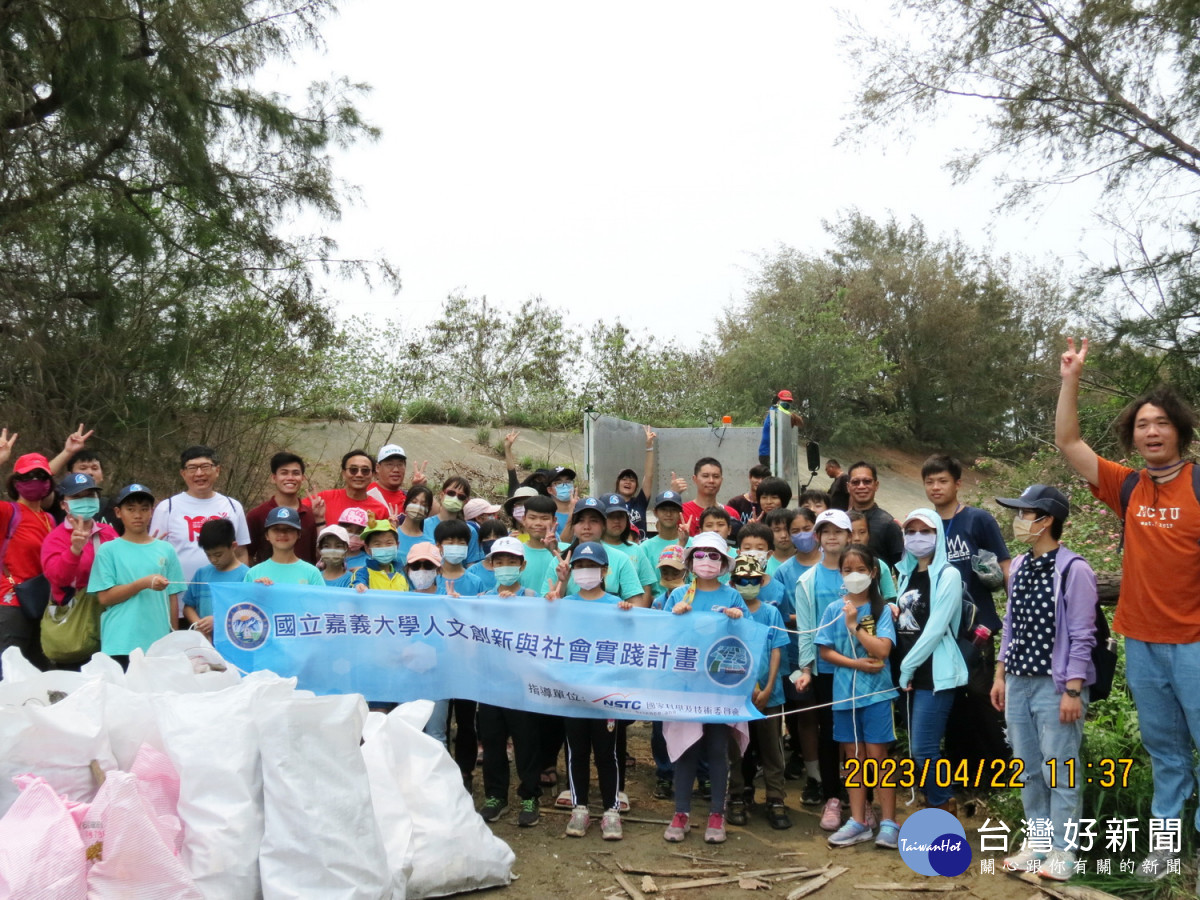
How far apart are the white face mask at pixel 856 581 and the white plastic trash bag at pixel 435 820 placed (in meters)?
1.97

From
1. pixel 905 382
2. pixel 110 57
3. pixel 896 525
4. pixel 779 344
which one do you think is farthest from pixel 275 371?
pixel 905 382

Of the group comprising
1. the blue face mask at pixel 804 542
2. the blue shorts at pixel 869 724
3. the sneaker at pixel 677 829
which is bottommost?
the sneaker at pixel 677 829

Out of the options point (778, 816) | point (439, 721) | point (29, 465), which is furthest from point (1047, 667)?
point (29, 465)

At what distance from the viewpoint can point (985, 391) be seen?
28.8 meters

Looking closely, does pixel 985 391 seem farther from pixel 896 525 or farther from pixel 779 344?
pixel 896 525

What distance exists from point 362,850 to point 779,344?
23.0 m

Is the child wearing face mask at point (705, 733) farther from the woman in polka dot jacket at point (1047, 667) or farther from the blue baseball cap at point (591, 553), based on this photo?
the woman in polka dot jacket at point (1047, 667)

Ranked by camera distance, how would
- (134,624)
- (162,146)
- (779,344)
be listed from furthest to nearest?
(779,344)
(162,146)
(134,624)

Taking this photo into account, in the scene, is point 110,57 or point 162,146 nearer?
point 110,57

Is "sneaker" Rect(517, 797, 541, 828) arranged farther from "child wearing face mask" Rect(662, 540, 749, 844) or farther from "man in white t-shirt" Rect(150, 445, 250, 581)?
"man in white t-shirt" Rect(150, 445, 250, 581)

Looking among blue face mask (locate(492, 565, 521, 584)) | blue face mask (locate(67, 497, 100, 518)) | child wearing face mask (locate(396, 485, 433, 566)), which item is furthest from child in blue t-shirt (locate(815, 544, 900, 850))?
blue face mask (locate(67, 497, 100, 518))

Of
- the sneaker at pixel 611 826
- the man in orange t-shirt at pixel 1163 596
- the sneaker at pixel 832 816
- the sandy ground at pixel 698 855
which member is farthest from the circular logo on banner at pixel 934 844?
the sneaker at pixel 611 826

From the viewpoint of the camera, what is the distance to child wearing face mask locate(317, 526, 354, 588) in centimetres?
545

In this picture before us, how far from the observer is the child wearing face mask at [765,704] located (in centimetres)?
508
